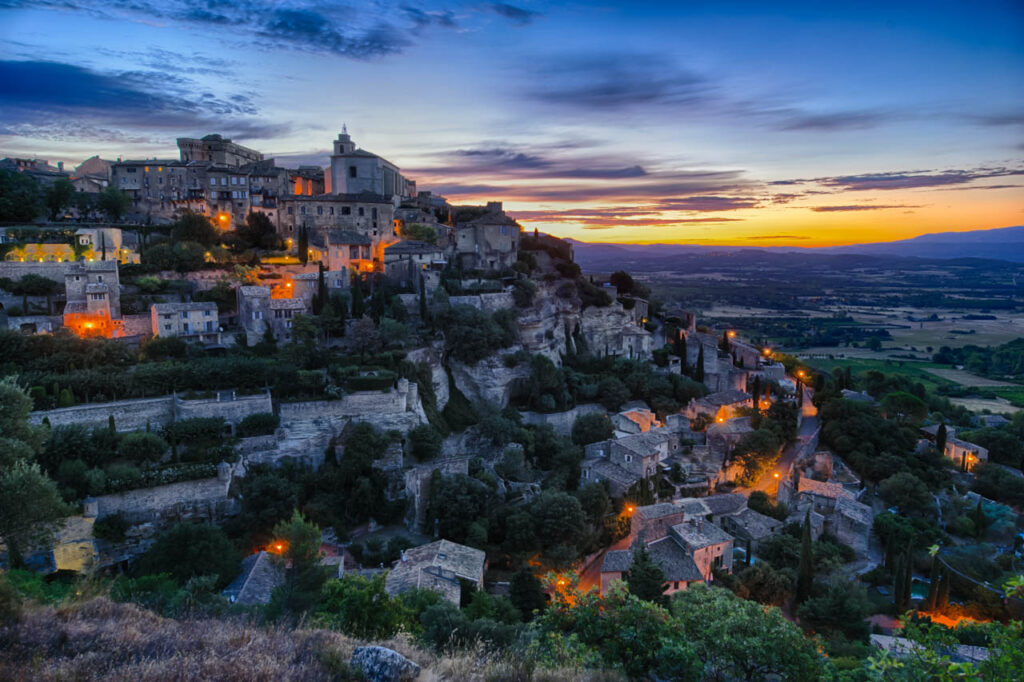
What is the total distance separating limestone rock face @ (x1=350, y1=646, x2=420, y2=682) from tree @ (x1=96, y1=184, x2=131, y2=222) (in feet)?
121

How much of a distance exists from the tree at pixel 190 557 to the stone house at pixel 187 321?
1243cm

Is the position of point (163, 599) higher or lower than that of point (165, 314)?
lower

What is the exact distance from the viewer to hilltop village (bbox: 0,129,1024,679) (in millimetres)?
16609

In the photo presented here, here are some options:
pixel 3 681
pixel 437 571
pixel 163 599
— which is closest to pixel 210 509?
pixel 163 599

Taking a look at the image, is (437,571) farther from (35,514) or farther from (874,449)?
(874,449)

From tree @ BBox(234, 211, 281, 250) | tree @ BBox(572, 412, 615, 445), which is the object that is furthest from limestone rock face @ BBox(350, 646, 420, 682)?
tree @ BBox(234, 211, 281, 250)

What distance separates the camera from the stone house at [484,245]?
39.8 m

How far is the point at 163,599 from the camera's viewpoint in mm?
13273

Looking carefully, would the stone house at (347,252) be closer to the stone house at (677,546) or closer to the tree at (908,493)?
the stone house at (677,546)

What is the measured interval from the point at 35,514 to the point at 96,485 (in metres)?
5.24

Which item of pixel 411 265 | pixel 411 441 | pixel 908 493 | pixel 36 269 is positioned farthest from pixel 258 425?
pixel 908 493

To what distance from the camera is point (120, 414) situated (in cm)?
2159

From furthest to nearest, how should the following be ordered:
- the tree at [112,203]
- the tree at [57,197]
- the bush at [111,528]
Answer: the tree at [112,203] < the tree at [57,197] < the bush at [111,528]


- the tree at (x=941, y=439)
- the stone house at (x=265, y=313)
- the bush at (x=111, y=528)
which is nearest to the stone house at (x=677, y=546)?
the bush at (x=111, y=528)
